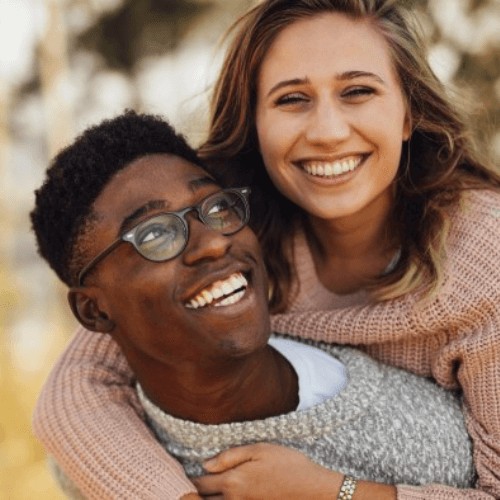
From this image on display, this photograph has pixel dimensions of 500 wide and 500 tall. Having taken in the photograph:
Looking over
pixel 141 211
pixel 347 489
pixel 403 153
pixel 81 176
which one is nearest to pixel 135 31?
pixel 403 153

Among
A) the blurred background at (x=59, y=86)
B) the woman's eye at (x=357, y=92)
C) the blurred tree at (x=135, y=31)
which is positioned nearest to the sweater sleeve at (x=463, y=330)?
the woman's eye at (x=357, y=92)

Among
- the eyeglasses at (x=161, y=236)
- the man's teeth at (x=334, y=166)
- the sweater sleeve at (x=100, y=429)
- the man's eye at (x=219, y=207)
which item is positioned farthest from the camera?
the man's teeth at (x=334, y=166)

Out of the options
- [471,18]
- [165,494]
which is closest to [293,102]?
[165,494]

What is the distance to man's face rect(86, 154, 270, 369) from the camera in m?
2.20

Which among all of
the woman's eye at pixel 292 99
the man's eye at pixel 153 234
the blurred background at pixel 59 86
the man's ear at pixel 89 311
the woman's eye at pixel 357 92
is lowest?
the man's ear at pixel 89 311

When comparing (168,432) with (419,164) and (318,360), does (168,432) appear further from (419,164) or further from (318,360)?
(419,164)

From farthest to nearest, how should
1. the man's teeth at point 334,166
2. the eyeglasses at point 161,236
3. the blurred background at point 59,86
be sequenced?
the blurred background at point 59,86 < the man's teeth at point 334,166 < the eyeglasses at point 161,236

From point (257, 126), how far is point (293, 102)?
217 millimetres

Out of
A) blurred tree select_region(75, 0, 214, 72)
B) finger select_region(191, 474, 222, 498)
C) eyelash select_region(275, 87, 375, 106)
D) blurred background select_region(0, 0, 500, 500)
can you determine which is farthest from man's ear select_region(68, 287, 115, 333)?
blurred tree select_region(75, 0, 214, 72)

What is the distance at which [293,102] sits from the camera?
106 inches

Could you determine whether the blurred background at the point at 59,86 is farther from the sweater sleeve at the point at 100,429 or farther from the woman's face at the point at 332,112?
the woman's face at the point at 332,112

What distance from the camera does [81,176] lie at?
7.63 ft

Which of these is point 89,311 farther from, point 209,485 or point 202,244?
point 209,485

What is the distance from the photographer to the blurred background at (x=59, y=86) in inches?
219
